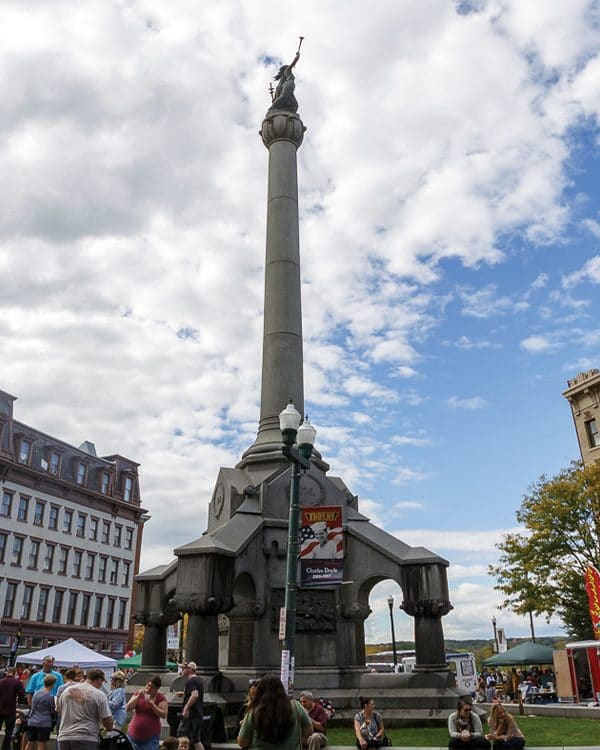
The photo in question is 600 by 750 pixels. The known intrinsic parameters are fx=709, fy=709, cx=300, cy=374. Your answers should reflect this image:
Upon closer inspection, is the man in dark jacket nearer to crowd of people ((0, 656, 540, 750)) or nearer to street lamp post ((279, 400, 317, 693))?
crowd of people ((0, 656, 540, 750))

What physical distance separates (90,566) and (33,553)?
7.27 meters

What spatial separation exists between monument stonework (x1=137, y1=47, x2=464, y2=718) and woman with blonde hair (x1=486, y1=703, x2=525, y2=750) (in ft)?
18.1

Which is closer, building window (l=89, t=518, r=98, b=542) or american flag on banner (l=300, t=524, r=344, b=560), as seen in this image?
american flag on banner (l=300, t=524, r=344, b=560)

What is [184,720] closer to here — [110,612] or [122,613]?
[110,612]

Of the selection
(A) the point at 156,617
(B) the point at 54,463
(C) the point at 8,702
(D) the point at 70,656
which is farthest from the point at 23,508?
(C) the point at 8,702

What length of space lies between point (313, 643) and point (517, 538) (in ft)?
79.5

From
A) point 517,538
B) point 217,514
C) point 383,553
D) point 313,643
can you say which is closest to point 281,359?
point 217,514

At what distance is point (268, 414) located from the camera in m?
21.4

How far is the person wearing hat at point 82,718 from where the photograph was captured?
8016 millimetres

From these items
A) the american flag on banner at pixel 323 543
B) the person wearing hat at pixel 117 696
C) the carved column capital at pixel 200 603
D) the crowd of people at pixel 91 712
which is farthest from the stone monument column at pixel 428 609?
the person wearing hat at pixel 117 696

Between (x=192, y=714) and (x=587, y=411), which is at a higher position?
(x=587, y=411)

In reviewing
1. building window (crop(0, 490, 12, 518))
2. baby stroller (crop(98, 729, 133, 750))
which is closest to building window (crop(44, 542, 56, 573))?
building window (crop(0, 490, 12, 518))

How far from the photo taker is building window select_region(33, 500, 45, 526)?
54478mm

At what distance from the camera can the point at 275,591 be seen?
17.9m
